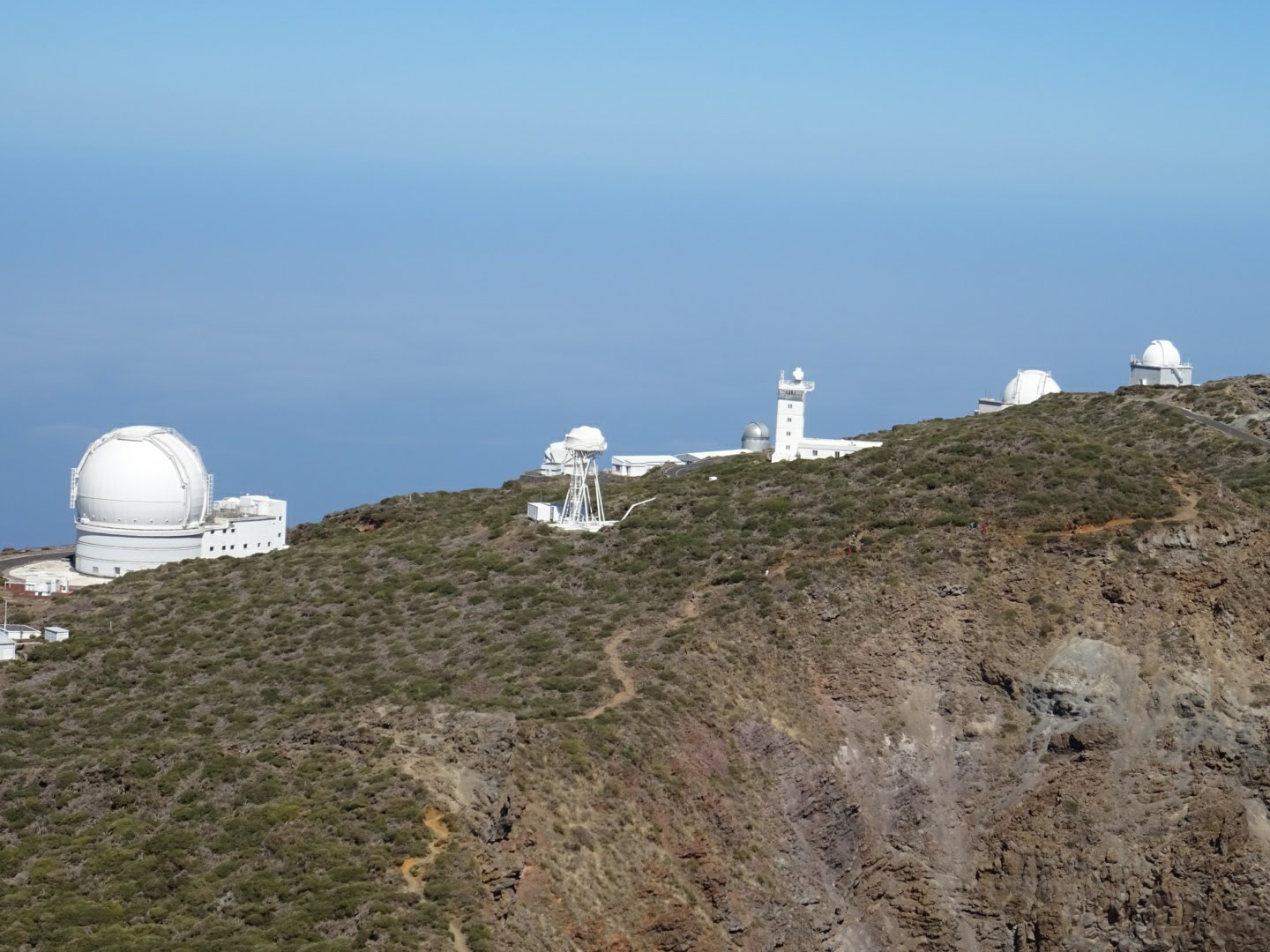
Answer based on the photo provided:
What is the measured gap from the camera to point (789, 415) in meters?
86.4

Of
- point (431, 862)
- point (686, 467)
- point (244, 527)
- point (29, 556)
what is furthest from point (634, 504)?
point (431, 862)

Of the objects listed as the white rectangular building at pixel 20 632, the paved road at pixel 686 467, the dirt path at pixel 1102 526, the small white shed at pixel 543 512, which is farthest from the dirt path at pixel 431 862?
the paved road at pixel 686 467

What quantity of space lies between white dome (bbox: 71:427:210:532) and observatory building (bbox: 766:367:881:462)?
25141 millimetres

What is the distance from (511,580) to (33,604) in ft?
57.1

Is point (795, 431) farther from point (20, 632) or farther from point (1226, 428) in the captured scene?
point (20, 632)

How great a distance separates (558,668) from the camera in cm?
5369

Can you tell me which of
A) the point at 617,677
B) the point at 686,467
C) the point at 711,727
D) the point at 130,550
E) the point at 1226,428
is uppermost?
the point at 686,467

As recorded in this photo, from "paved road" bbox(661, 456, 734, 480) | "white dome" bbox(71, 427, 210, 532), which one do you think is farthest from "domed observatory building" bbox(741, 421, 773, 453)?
"white dome" bbox(71, 427, 210, 532)

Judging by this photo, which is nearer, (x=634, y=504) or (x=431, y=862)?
(x=431, y=862)

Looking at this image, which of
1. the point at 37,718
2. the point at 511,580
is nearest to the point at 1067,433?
the point at 511,580

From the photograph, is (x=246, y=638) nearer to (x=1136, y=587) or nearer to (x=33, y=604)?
(x=33, y=604)

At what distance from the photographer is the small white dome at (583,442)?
219 feet

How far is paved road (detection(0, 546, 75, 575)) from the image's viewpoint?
78.1 m

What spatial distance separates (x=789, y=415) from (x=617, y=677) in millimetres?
35323
